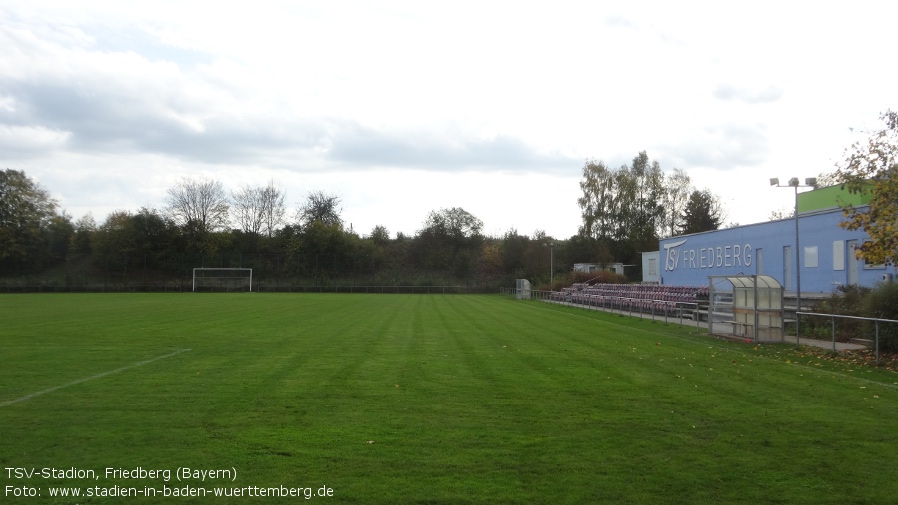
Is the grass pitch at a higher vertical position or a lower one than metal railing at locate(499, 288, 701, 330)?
lower

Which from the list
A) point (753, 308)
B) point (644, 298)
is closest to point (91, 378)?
point (753, 308)

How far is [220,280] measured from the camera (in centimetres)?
7412

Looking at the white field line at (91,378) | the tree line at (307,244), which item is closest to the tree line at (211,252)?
the tree line at (307,244)

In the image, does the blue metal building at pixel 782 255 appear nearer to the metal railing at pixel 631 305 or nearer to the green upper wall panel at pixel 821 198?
the green upper wall panel at pixel 821 198

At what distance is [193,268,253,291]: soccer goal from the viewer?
72938mm

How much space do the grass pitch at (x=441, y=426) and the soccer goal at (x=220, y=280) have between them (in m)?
59.6

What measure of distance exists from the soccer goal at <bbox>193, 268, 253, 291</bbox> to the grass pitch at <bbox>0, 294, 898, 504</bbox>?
59.6 metres

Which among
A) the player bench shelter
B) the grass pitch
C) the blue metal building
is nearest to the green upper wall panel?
the blue metal building

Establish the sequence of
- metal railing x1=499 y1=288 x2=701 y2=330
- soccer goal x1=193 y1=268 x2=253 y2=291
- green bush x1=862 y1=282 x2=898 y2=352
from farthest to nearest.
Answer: soccer goal x1=193 y1=268 x2=253 y2=291 → metal railing x1=499 y1=288 x2=701 y2=330 → green bush x1=862 y1=282 x2=898 y2=352

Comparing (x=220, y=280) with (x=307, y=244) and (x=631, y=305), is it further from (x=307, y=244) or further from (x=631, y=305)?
(x=631, y=305)

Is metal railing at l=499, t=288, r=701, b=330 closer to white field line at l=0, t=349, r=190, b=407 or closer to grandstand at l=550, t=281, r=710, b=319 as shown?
grandstand at l=550, t=281, r=710, b=319

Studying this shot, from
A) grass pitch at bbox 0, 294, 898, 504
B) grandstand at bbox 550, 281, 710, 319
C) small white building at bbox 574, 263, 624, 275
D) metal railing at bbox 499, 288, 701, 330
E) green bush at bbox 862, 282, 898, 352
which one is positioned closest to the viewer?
grass pitch at bbox 0, 294, 898, 504

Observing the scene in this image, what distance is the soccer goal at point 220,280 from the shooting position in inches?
2872

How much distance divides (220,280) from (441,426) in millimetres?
70344
